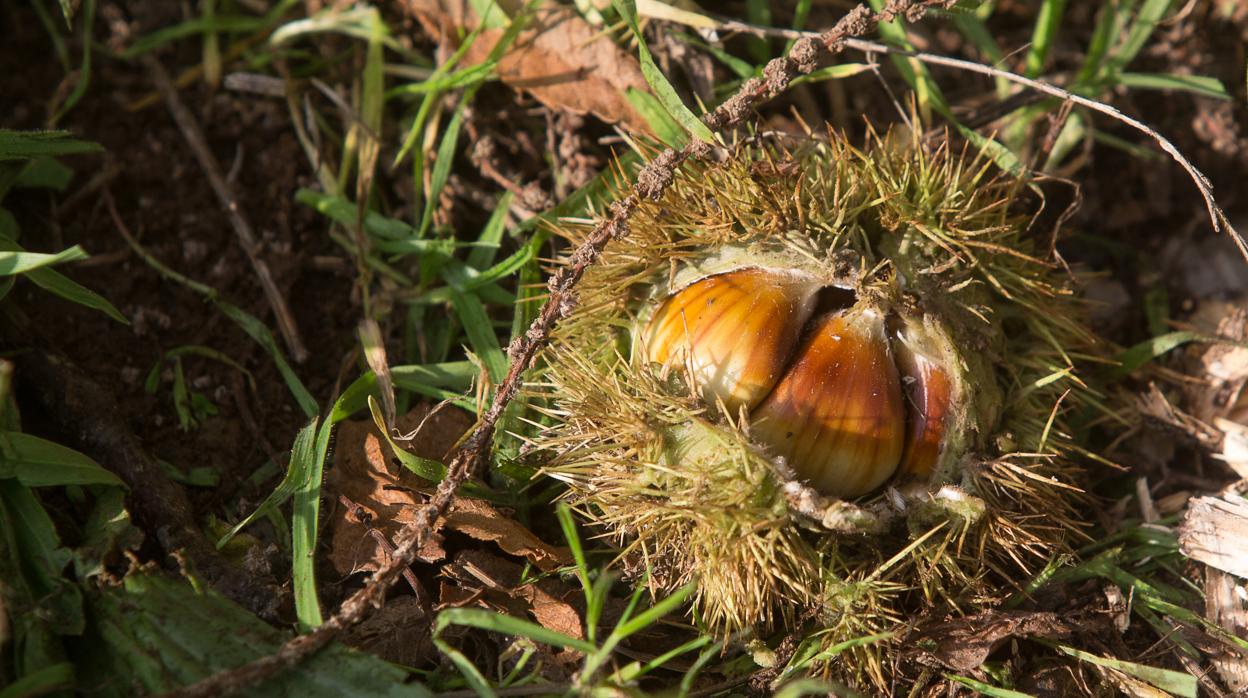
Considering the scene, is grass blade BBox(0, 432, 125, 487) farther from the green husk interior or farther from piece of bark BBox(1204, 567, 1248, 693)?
piece of bark BBox(1204, 567, 1248, 693)

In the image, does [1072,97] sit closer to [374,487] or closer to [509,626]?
[509,626]

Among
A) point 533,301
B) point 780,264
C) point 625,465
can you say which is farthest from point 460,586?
point 780,264

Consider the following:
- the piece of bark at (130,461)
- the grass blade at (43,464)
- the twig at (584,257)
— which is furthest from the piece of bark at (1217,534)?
the grass blade at (43,464)

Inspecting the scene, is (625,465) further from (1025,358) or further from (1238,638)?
(1238,638)

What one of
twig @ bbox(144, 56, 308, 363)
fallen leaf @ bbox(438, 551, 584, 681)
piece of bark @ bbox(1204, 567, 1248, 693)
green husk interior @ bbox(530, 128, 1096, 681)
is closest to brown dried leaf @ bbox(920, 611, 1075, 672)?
green husk interior @ bbox(530, 128, 1096, 681)

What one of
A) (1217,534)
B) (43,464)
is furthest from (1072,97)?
(43,464)

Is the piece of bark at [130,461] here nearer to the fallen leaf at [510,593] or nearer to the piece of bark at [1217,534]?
the fallen leaf at [510,593]
